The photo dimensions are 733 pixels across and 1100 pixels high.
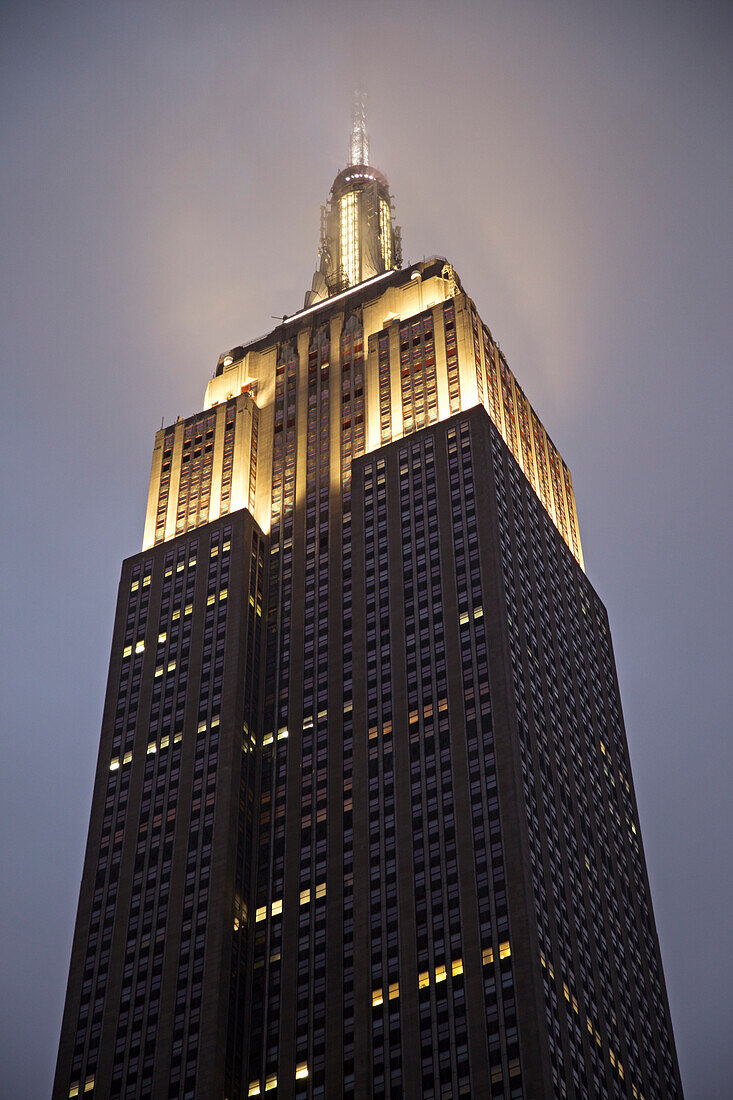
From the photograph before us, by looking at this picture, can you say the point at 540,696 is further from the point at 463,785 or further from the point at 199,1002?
the point at 199,1002

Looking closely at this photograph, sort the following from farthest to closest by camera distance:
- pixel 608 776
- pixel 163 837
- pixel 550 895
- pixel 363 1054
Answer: pixel 608 776 → pixel 163 837 → pixel 550 895 → pixel 363 1054

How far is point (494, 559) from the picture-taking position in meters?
168

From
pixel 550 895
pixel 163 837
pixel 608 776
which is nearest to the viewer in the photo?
pixel 550 895

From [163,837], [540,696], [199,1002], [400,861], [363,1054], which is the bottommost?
[363,1054]

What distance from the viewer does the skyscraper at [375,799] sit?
13862 cm

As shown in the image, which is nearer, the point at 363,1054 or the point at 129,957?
the point at 363,1054

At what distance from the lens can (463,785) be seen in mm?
149000

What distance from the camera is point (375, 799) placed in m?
154

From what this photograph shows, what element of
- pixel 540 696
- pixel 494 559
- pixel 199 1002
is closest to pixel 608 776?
pixel 540 696

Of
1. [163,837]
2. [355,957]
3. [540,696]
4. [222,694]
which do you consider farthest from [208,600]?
[355,957]

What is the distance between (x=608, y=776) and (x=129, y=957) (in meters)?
61.1

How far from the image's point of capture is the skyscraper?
139 metres

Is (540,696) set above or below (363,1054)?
above

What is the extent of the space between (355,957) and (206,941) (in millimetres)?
17319
